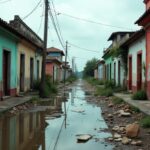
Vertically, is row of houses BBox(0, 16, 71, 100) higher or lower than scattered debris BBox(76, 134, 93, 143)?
higher

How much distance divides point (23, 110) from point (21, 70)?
9473mm

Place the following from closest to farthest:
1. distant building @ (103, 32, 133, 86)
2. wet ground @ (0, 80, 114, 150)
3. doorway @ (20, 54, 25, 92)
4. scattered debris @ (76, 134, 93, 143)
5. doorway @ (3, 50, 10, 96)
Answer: wet ground @ (0, 80, 114, 150) → scattered debris @ (76, 134, 93, 143) → doorway @ (3, 50, 10, 96) → doorway @ (20, 54, 25, 92) → distant building @ (103, 32, 133, 86)

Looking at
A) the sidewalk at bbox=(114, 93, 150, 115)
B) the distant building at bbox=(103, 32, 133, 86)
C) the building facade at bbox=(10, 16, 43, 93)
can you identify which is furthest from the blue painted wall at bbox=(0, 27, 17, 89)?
the distant building at bbox=(103, 32, 133, 86)

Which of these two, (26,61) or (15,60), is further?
(26,61)

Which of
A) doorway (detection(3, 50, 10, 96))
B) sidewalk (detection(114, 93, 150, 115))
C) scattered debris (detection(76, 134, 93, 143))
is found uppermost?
doorway (detection(3, 50, 10, 96))

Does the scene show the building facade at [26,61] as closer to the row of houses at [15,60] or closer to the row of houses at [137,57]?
the row of houses at [15,60]

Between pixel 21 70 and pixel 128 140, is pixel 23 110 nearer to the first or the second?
pixel 128 140

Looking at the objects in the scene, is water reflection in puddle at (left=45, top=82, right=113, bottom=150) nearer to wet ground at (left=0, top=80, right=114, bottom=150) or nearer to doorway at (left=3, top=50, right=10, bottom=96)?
wet ground at (left=0, top=80, right=114, bottom=150)

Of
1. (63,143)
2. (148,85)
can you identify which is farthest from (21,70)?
(63,143)

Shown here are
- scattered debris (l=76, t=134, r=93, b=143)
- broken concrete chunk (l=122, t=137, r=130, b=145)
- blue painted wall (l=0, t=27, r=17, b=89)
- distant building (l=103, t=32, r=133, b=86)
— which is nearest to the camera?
broken concrete chunk (l=122, t=137, r=130, b=145)

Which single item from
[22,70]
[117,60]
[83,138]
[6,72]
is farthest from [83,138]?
[117,60]

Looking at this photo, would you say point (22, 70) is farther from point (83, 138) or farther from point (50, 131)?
point (83, 138)

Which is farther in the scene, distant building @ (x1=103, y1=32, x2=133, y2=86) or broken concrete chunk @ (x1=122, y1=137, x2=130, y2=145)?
distant building @ (x1=103, y1=32, x2=133, y2=86)

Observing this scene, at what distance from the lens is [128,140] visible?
25.8 feet
